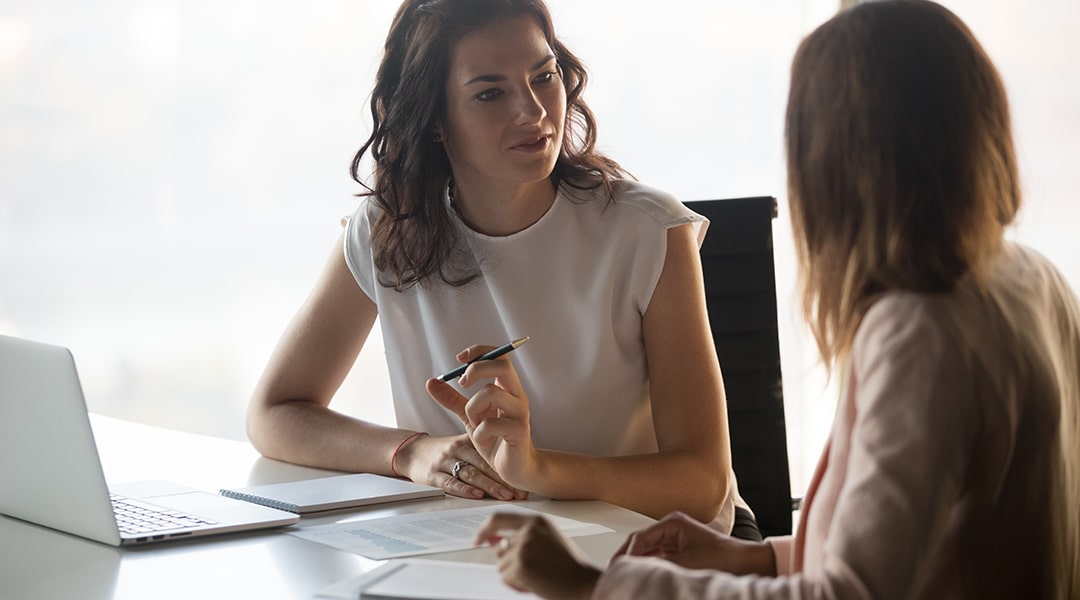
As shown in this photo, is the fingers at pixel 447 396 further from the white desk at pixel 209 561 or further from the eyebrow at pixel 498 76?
the eyebrow at pixel 498 76

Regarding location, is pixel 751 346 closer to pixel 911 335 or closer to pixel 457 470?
pixel 457 470

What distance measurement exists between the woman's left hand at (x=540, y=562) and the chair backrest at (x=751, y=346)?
1.03 m

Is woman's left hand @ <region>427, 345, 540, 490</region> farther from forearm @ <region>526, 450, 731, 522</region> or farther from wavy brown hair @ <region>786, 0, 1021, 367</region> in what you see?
wavy brown hair @ <region>786, 0, 1021, 367</region>

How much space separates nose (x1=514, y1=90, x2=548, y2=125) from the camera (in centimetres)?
181

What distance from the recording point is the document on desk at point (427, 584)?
1.07m

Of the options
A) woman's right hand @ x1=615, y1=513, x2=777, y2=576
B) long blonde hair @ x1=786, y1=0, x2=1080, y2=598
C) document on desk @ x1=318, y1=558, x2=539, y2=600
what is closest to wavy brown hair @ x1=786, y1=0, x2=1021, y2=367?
long blonde hair @ x1=786, y1=0, x2=1080, y2=598

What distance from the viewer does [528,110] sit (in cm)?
181

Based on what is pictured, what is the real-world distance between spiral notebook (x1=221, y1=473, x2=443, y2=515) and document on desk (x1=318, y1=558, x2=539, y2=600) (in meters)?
0.31

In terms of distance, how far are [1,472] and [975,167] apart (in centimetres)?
121

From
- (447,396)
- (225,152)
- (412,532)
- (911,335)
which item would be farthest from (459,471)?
(225,152)

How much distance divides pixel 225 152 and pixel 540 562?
114 inches

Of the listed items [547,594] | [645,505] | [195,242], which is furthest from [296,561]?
[195,242]

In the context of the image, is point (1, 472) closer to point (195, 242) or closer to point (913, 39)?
point (913, 39)

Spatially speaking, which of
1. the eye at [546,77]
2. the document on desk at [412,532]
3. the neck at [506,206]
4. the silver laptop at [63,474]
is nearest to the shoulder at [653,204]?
the neck at [506,206]
